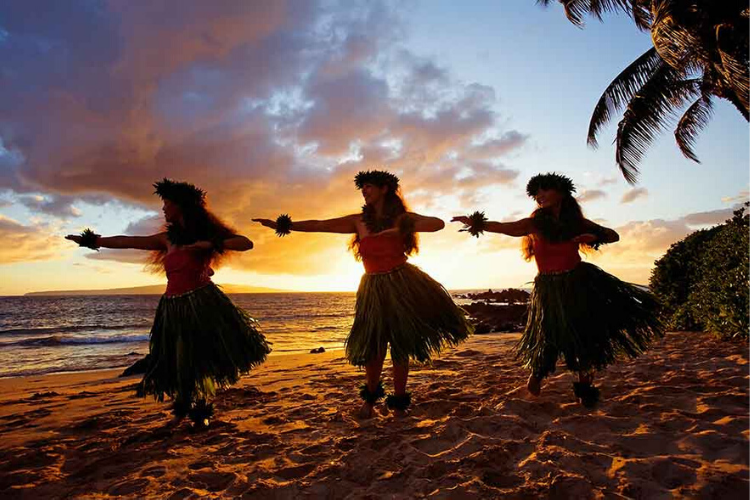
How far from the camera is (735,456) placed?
226cm

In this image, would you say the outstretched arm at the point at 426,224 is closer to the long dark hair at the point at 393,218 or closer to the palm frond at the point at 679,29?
the long dark hair at the point at 393,218

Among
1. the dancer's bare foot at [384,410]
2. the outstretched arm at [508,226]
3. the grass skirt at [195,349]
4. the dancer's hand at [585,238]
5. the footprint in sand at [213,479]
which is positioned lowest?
the footprint in sand at [213,479]

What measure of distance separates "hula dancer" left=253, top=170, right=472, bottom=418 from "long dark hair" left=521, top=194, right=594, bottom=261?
2.81ft

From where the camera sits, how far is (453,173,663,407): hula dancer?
350cm

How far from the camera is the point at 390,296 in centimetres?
363

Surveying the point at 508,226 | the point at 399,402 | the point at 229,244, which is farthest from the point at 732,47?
the point at 229,244

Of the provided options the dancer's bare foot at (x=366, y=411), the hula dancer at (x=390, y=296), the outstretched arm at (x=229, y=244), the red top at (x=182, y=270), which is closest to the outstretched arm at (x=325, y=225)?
the hula dancer at (x=390, y=296)

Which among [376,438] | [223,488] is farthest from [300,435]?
[223,488]

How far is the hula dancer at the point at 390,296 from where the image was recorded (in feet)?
11.7

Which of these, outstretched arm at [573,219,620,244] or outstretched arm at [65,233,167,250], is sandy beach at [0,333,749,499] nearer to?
outstretched arm at [573,219,620,244]

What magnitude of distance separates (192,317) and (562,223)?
314cm

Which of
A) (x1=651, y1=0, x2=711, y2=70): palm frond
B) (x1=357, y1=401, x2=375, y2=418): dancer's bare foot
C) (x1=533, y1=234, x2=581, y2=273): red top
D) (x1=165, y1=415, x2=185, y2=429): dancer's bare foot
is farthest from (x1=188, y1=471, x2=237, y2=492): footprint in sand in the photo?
(x1=651, y1=0, x2=711, y2=70): palm frond

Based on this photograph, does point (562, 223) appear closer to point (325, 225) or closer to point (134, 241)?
point (325, 225)

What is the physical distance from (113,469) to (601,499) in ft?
8.92
